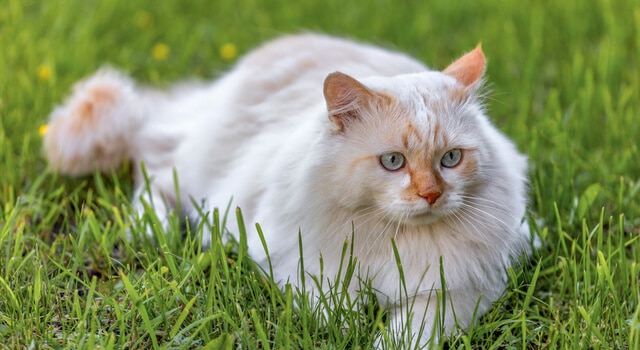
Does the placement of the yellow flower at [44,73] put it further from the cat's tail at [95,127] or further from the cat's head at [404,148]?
the cat's head at [404,148]

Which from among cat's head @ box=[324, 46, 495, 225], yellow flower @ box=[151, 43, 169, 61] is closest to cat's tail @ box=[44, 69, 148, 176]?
yellow flower @ box=[151, 43, 169, 61]

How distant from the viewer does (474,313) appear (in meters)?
2.28

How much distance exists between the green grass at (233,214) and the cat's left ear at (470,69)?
57cm

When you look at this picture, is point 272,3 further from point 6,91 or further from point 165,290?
point 165,290

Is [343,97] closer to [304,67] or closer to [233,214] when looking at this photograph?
[233,214]

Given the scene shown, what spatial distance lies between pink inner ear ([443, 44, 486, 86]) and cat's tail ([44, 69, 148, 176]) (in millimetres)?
1504

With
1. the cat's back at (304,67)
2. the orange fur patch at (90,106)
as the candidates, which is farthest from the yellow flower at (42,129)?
the cat's back at (304,67)

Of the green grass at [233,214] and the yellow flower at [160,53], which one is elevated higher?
the yellow flower at [160,53]

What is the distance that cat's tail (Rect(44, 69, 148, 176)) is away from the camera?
3225mm

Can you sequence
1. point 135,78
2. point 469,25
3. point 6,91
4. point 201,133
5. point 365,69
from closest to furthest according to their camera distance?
point 365,69 → point 201,133 → point 6,91 → point 135,78 → point 469,25

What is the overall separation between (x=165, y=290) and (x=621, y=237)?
137 centimetres

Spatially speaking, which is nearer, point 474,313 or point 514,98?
point 474,313

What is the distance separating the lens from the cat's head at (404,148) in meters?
2.19

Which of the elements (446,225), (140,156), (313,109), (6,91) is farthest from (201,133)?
(446,225)
